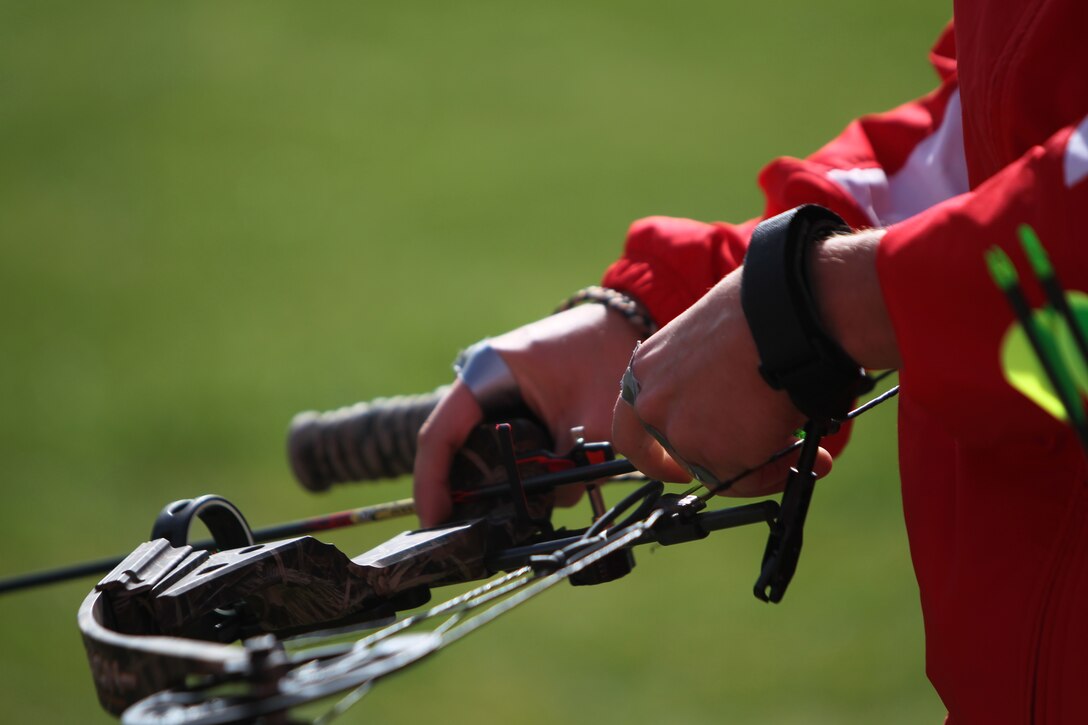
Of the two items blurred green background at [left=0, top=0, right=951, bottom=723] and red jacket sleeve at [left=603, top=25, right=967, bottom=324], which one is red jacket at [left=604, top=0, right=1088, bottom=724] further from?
blurred green background at [left=0, top=0, right=951, bottom=723]

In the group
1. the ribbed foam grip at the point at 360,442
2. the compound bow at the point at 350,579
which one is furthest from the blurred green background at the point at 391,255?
the compound bow at the point at 350,579

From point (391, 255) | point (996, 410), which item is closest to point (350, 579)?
point (996, 410)

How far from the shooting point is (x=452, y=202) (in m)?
5.87

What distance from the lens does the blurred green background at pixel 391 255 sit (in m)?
3.20

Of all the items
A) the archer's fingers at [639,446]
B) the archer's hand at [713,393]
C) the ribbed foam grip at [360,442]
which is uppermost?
the archer's hand at [713,393]

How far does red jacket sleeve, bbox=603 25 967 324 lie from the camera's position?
126 cm

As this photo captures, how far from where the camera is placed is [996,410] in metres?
0.76

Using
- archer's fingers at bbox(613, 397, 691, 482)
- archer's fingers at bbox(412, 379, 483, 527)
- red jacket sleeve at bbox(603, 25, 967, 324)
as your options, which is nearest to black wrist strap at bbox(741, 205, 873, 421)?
archer's fingers at bbox(613, 397, 691, 482)

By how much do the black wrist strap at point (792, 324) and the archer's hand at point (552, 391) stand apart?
1.59ft

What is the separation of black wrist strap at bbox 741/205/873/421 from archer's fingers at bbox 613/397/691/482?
0.17m

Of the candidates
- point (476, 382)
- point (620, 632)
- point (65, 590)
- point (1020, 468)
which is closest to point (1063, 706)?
point (1020, 468)

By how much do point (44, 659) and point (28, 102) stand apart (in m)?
4.33

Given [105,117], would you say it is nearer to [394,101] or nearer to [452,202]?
[394,101]

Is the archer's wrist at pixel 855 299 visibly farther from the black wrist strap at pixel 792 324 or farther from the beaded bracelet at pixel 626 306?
the beaded bracelet at pixel 626 306
